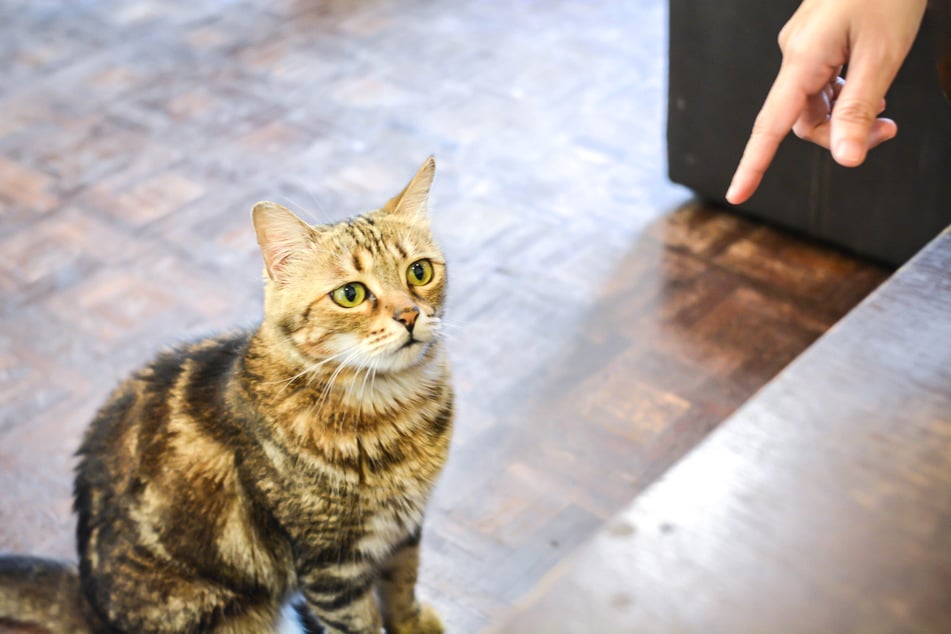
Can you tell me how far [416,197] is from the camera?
1.55 m

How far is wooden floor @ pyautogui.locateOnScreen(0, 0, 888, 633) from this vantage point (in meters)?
2.06

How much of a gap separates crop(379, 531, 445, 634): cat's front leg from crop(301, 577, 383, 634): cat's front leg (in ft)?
0.34

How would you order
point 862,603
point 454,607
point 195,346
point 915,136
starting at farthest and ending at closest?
point 915,136 < point 454,607 < point 195,346 < point 862,603

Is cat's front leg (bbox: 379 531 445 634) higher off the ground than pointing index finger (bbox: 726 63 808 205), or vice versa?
pointing index finger (bbox: 726 63 808 205)

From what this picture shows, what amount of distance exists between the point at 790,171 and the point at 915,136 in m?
0.31

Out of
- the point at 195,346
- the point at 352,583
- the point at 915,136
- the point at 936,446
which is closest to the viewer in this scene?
the point at 936,446

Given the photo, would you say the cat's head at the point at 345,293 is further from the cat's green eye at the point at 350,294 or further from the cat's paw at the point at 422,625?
the cat's paw at the point at 422,625

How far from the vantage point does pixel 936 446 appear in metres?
0.80

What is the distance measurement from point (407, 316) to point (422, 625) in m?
0.60

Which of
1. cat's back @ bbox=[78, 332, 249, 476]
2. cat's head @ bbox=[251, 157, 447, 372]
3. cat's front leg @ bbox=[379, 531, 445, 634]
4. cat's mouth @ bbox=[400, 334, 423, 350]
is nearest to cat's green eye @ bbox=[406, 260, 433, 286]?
cat's head @ bbox=[251, 157, 447, 372]

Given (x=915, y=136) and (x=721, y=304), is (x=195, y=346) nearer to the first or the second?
(x=721, y=304)

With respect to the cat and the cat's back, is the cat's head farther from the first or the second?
the cat's back

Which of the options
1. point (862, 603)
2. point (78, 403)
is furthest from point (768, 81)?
point (862, 603)

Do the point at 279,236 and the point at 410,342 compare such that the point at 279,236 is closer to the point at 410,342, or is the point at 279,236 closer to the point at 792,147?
the point at 410,342
